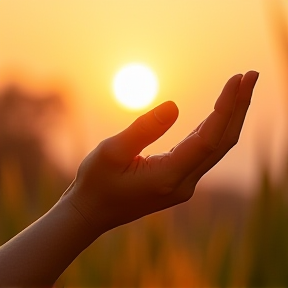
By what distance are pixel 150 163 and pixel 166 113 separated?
63 millimetres

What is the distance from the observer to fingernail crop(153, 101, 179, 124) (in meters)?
0.81

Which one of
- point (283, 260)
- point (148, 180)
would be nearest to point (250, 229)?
point (283, 260)

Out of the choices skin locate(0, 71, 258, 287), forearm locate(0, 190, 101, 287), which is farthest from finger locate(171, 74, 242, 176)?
forearm locate(0, 190, 101, 287)

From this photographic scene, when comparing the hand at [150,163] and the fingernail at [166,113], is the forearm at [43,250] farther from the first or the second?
the fingernail at [166,113]

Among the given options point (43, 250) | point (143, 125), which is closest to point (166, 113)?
point (143, 125)

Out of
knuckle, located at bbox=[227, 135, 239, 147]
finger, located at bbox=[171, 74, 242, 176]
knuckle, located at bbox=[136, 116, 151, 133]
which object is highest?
knuckle, located at bbox=[136, 116, 151, 133]

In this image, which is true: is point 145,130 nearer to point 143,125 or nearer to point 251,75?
point 143,125

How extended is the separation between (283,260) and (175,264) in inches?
11.0

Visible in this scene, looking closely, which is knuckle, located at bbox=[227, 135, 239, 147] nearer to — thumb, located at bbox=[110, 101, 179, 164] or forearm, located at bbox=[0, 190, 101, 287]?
thumb, located at bbox=[110, 101, 179, 164]

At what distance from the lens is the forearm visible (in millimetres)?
783

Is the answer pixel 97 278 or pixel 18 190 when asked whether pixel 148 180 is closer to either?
pixel 97 278

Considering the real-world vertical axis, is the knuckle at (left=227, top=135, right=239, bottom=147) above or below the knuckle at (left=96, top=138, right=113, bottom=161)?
below

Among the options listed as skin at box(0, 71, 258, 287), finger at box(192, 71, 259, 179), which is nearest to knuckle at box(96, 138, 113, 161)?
skin at box(0, 71, 258, 287)

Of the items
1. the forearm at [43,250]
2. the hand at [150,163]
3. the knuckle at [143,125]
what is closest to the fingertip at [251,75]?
the hand at [150,163]
